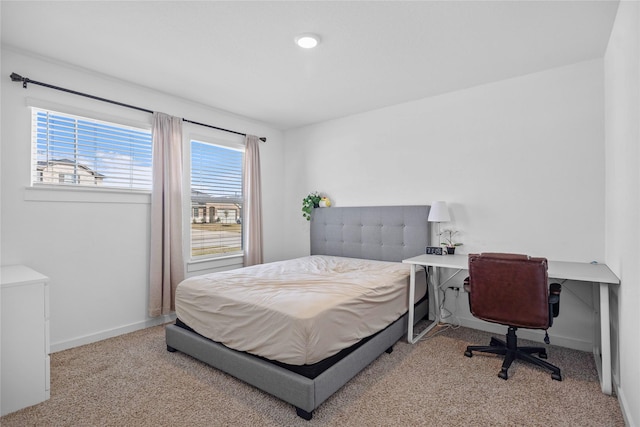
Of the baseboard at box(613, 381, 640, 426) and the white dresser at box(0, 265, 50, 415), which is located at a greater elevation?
the white dresser at box(0, 265, 50, 415)

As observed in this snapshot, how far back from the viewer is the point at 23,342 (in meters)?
1.98

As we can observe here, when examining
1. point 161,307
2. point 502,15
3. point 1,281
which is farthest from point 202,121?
point 502,15

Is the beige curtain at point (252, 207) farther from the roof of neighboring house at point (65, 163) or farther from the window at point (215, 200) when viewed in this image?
the roof of neighboring house at point (65, 163)

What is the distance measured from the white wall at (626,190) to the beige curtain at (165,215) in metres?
3.71

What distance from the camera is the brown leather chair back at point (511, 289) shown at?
2.17 m

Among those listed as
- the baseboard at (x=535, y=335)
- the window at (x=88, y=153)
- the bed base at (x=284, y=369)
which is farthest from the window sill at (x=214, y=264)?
the baseboard at (x=535, y=335)

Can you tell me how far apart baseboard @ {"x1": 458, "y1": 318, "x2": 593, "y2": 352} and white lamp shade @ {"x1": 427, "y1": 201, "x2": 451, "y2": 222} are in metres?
1.13

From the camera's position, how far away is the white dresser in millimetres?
1908

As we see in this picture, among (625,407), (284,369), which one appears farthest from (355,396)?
(625,407)

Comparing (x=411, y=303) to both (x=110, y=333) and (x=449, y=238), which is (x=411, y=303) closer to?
(x=449, y=238)

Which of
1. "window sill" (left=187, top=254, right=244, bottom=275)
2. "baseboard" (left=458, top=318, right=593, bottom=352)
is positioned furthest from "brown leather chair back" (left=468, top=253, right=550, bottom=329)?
"window sill" (left=187, top=254, right=244, bottom=275)

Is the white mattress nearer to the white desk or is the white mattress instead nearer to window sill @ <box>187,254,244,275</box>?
the white desk

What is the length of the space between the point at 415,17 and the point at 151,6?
5.72 feet

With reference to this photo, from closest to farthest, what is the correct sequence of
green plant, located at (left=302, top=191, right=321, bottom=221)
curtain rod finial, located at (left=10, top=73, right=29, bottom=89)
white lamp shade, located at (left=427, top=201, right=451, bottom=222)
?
curtain rod finial, located at (left=10, top=73, right=29, bottom=89)
white lamp shade, located at (left=427, top=201, right=451, bottom=222)
green plant, located at (left=302, top=191, right=321, bottom=221)
